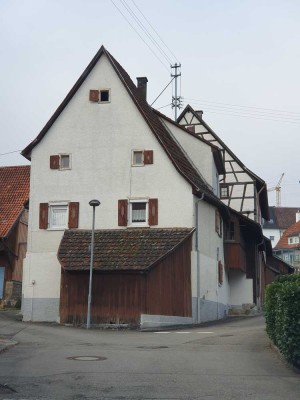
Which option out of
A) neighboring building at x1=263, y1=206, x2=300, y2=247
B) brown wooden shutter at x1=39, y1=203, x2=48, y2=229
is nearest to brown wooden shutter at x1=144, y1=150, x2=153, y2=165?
brown wooden shutter at x1=39, y1=203, x2=48, y2=229

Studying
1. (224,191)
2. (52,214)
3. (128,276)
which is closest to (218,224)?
(128,276)

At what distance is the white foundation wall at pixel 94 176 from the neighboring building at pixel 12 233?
505 cm

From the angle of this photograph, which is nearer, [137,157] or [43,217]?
[137,157]

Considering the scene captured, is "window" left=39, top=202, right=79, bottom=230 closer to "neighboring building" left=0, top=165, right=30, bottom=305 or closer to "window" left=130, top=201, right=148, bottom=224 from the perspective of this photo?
"window" left=130, top=201, right=148, bottom=224

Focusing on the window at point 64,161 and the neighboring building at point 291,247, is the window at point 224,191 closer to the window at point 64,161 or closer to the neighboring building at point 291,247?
the window at point 64,161

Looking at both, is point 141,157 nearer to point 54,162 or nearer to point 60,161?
point 60,161

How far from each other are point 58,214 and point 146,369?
17635mm

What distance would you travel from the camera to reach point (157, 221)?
2784 cm

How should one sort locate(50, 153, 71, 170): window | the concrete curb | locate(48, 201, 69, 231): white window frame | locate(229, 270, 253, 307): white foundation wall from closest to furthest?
the concrete curb < locate(48, 201, 69, 231): white window frame < locate(50, 153, 71, 170): window < locate(229, 270, 253, 307): white foundation wall

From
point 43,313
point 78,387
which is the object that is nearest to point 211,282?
point 43,313

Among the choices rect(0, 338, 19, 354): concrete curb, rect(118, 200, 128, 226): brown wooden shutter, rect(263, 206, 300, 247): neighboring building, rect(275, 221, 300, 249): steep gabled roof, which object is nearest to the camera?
rect(0, 338, 19, 354): concrete curb

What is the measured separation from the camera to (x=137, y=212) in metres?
28.5

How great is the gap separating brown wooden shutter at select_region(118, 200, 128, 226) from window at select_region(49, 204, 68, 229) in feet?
8.62

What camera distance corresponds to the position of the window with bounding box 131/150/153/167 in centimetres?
2861
